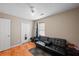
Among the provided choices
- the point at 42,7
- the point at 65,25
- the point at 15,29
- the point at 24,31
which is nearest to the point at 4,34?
the point at 15,29

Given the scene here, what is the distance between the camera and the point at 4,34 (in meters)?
3.04

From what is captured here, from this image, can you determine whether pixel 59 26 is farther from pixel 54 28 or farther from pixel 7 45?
pixel 7 45

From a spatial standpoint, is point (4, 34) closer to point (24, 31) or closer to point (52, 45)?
Answer: point (24, 31)

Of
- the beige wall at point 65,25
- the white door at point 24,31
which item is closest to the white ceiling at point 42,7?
the beige wall at point 65,25

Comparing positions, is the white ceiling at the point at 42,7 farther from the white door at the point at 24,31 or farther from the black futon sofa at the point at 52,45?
the white door at the point at 24,31

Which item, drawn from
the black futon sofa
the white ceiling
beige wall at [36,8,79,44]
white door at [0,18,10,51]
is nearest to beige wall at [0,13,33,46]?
white door at [0,18,10,51]

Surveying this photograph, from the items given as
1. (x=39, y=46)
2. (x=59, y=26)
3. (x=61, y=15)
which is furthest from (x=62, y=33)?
(x=39, y=46)

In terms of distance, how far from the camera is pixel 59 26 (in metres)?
2.34

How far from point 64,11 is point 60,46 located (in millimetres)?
1158

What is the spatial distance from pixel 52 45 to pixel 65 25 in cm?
89

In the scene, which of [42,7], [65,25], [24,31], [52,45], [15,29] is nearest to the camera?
[42,7]

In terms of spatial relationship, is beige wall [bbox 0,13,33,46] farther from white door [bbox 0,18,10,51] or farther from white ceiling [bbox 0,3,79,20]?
white ceiling [bbox 0,3,79,20]

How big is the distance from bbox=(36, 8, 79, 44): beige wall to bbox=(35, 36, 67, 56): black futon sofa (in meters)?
0.19

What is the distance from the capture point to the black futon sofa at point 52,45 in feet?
7.46
